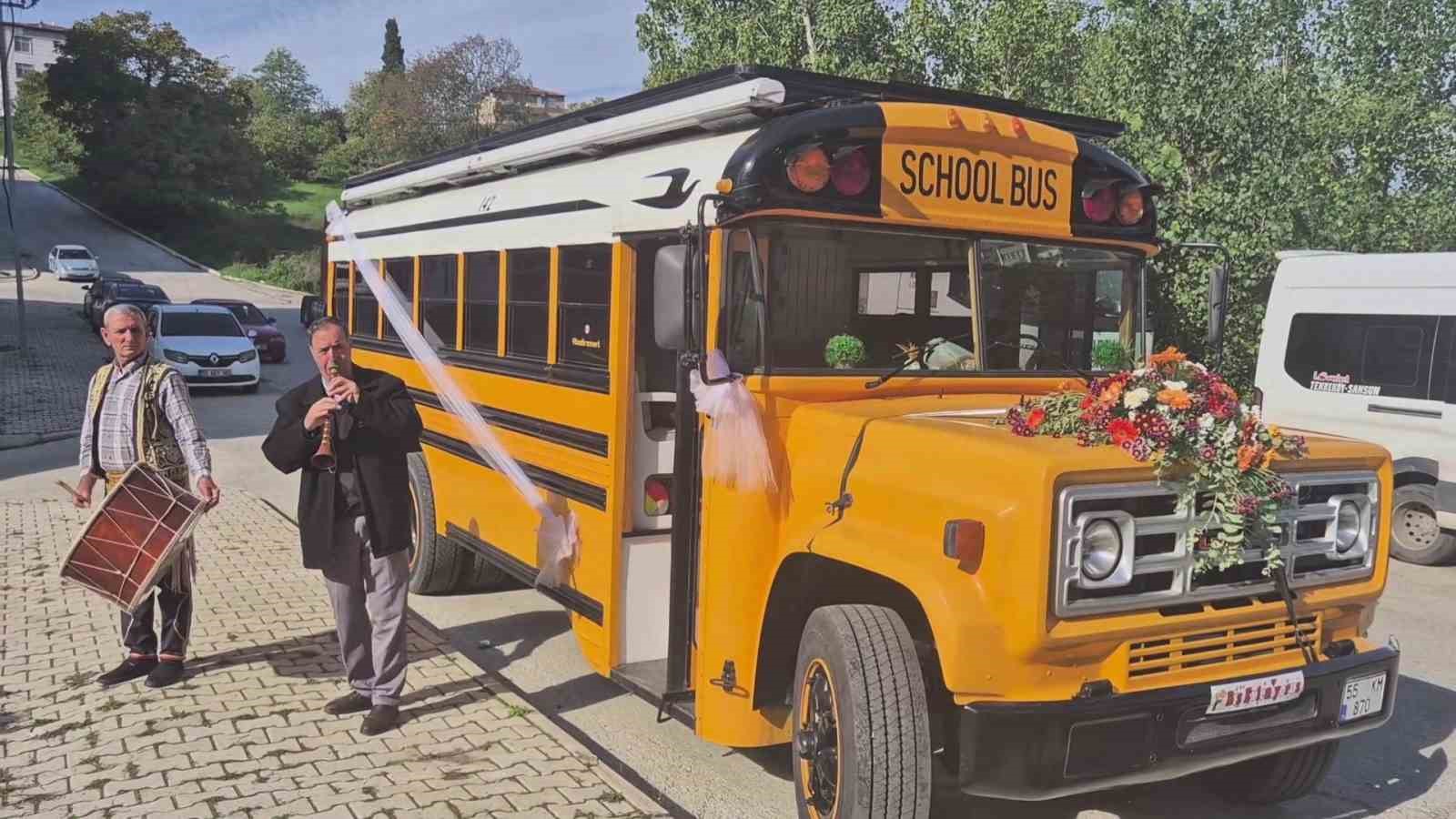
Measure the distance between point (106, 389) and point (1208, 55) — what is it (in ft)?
41.2

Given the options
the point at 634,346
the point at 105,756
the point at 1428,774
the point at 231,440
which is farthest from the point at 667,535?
the point at 231,440

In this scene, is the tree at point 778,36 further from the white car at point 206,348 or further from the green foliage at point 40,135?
the green foliage at point 40,135

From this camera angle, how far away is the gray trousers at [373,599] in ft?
16.6

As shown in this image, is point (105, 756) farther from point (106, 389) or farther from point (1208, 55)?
point (1208, 55)

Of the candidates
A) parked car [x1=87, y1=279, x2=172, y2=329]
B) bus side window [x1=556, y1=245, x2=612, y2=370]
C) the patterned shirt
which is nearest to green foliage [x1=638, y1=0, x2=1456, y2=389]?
bus side window [x1=556, y1=245, x2=612, y2=370]

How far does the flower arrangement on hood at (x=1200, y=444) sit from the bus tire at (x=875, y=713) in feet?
2.51

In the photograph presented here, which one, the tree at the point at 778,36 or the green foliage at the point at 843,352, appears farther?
the tree at the point at 778,36

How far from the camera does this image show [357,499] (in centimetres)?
503

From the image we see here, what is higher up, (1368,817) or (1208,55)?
(1208,55)

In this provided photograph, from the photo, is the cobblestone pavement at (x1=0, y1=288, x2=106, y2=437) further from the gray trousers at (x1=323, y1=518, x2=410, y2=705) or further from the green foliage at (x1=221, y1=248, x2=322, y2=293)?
the green foliage at (x1=221, y1=248, x2=322, y2=293)

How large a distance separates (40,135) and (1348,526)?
264 feet

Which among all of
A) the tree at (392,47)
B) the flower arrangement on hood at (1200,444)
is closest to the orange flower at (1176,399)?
the flower arrangement on hood at (1200,444)

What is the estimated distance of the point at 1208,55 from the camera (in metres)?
13.7

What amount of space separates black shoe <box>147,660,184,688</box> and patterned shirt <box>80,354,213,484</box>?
900 millimetres
